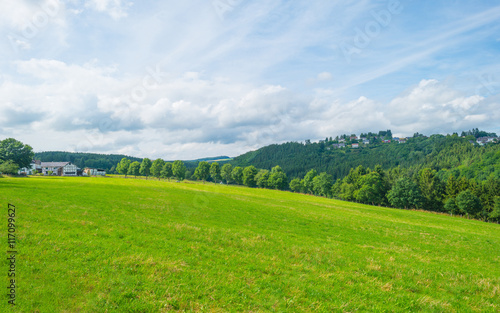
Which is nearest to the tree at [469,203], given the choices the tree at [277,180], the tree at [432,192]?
the tree at [432,192]

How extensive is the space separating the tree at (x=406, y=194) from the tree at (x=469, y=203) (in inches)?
558

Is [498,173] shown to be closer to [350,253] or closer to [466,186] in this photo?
[466,186]

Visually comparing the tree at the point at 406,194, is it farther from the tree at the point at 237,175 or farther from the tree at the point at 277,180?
the tree at the point at 237,175

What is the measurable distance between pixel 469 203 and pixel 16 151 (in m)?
197

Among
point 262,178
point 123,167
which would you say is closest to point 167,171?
point 123,167

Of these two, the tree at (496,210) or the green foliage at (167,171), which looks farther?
the green foliage at (167,171)

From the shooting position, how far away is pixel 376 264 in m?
14.6

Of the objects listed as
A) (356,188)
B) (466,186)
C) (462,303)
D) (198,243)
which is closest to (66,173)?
(356,188)

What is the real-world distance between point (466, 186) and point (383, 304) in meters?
110

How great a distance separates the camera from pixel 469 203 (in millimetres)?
78875

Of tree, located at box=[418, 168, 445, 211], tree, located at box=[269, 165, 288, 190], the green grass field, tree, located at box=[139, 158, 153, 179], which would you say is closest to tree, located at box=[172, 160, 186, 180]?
tree, located at box=[139, 158, 153, 179]

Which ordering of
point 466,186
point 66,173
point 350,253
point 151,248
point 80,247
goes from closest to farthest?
point 80,247 → point 151,248 → point 350,253 → point 466,186 → point 66,173

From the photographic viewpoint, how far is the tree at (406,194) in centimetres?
9469

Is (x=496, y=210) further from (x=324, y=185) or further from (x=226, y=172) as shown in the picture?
(x=226, y=172)
